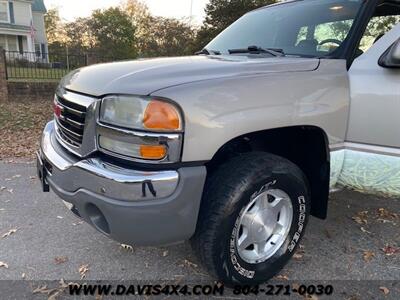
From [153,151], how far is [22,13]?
1426 inches

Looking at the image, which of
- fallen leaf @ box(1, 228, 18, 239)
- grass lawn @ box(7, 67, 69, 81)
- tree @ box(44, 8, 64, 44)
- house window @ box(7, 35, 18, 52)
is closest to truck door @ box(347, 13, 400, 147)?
fallen leaf @ box(1, 228, 18, 239)

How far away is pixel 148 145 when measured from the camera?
2217mm

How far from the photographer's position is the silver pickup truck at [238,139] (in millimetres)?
2234

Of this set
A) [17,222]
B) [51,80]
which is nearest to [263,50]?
[17,222]

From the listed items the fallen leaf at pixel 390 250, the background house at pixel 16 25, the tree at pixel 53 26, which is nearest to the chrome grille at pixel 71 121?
the fallen leaf at pixel 390 250

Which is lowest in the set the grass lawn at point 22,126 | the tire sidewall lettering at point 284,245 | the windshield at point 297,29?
the grass lawn at point 22,126

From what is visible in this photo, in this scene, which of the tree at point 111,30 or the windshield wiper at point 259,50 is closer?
the windshield wiper at point 259,50

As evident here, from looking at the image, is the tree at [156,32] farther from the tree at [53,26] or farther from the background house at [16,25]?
the tree at [53,26]

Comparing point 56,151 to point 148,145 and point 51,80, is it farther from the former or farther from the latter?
point 51,80

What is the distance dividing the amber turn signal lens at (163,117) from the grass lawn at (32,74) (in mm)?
10059

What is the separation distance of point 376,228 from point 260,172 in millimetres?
1838

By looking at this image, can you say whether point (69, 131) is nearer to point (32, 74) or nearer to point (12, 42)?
point (32, 74)

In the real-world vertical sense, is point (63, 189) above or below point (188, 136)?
below

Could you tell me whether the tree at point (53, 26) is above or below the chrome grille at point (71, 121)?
above
